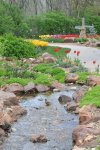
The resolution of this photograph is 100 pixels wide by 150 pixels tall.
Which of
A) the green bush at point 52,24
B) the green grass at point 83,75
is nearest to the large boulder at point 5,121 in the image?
the green grass at point 83,75

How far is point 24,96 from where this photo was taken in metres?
14.1

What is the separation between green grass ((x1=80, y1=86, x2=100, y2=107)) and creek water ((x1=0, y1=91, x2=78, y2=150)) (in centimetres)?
54

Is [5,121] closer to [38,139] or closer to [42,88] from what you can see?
[38,139]

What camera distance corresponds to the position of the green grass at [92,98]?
1189cm

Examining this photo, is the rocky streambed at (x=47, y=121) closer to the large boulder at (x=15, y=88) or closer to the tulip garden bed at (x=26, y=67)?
the large boulder at (x=15, y=88)

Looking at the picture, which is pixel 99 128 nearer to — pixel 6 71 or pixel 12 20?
pixel 6 71

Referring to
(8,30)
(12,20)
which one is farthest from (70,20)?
(8,30)

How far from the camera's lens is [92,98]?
12.4 m

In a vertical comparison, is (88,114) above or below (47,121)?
above

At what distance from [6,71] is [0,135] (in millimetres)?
6875

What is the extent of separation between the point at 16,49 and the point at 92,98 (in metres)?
8.90

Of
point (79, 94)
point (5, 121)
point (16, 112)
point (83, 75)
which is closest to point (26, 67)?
point (83, 75)

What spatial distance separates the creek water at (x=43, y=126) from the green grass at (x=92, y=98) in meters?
0.54

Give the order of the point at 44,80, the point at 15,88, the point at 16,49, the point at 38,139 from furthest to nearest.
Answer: the point at 16,49, the point at 44,80, the point at 15,88, the point at 38,139
